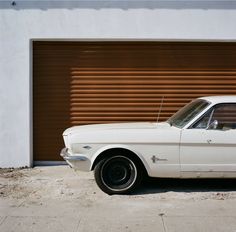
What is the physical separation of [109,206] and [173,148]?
4.44 feet

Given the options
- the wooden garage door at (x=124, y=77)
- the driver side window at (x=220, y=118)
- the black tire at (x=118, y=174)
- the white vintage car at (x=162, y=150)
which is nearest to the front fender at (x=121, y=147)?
the white vintage car at (x=162, y=150)

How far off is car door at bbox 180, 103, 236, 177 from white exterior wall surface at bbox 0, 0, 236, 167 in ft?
9.63

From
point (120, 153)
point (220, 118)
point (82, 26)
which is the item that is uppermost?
point (82, 26)

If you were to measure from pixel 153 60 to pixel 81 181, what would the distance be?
306 cm

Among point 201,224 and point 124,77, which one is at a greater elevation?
point 124,77

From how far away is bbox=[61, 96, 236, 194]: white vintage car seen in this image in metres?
7.73

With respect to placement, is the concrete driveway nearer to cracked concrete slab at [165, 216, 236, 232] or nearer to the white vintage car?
cracked concrete slab at [165, 216, 236, 232]

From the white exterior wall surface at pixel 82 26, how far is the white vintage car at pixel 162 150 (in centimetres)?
260

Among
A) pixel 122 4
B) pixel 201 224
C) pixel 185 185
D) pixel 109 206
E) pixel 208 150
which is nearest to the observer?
pixel 201 224

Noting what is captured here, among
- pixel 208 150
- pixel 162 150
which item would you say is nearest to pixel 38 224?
pixel 162 150

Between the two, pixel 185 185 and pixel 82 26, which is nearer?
pixel 185 185

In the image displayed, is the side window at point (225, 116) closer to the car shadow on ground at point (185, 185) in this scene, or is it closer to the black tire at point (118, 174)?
the car shadow on ground at point (185, 185)

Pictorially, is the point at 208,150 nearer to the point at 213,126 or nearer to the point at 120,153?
the point at 213,126

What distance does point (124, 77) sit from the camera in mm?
10367
